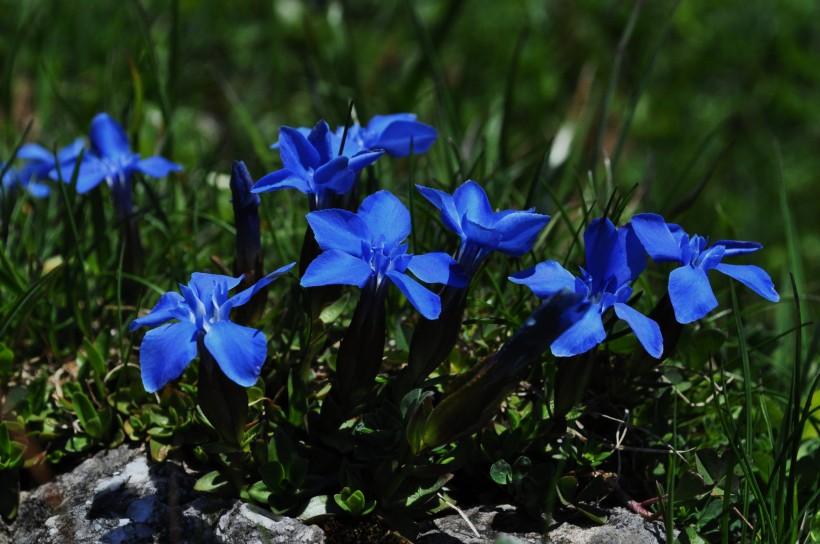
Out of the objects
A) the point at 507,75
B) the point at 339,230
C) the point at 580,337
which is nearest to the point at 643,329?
the point at 580,337

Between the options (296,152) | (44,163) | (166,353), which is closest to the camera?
(166,353)

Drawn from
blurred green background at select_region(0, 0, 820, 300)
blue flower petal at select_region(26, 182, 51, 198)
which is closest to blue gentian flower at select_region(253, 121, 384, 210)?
blue flower petal at select_region(26, 182, 51, 198)

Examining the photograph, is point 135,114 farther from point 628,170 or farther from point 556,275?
point 628,170

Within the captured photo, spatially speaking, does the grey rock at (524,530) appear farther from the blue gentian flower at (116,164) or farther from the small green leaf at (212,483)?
the blue gentian flower at (116,164)

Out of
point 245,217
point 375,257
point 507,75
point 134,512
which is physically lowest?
point 134,512

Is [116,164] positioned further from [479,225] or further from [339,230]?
[479,225]

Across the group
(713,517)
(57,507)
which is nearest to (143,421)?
(57,507)

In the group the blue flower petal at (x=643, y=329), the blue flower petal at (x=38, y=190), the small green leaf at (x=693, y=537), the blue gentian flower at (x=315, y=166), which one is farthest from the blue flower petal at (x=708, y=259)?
the blue flower petal at (x=38, y=190)

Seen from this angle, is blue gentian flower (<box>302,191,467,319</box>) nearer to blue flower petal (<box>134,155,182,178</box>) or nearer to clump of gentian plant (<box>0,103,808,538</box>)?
clump of gentian plant (<box>0,103,808,538</box>)
